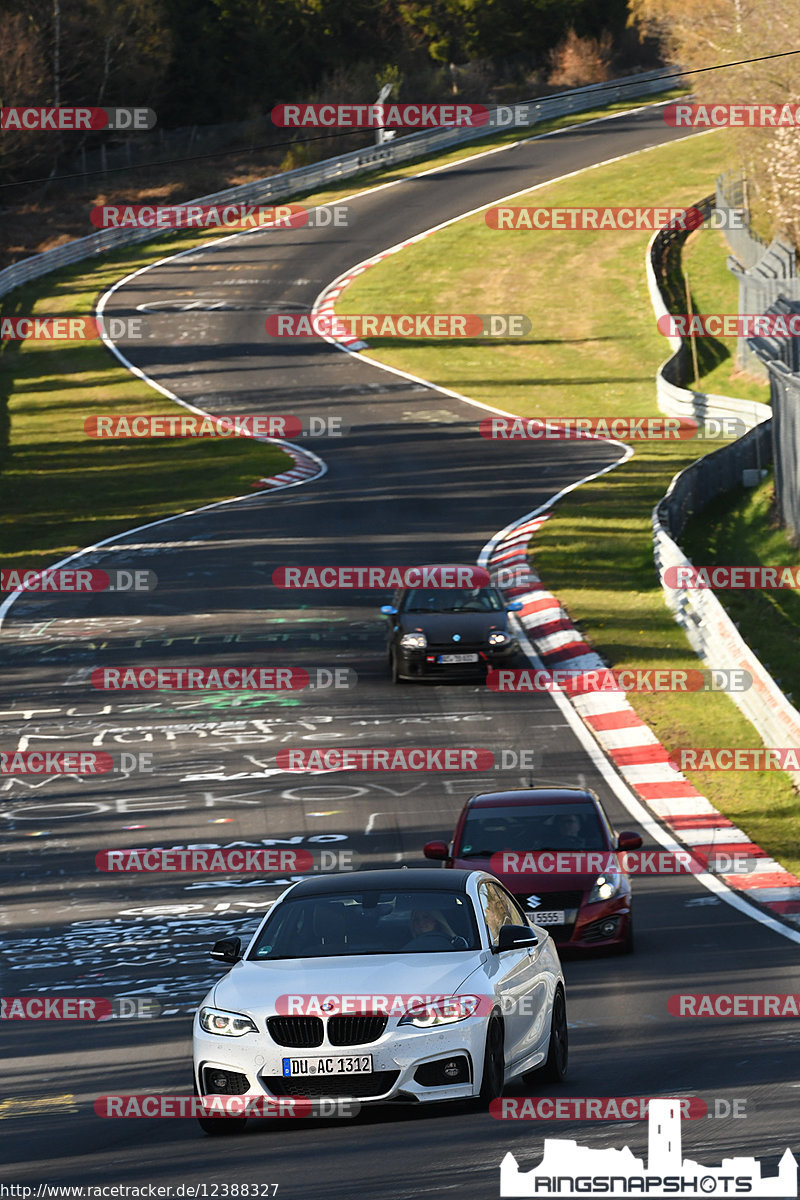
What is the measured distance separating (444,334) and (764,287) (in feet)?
43.5

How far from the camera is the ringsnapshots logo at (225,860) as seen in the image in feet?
55.6

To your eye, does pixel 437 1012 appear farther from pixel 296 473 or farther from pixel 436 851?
pixel 296 473

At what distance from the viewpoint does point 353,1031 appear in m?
8.70

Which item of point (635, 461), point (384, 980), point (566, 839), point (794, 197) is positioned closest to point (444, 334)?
point (794, 197)

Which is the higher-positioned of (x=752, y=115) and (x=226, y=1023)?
(x=752, y=115)

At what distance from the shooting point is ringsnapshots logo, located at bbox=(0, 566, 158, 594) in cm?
3128

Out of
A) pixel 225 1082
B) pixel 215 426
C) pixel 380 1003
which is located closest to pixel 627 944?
pixel 380 1003

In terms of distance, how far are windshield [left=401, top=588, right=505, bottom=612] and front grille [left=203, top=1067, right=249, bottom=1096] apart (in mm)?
16950

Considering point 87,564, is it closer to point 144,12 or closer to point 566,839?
point 566,839

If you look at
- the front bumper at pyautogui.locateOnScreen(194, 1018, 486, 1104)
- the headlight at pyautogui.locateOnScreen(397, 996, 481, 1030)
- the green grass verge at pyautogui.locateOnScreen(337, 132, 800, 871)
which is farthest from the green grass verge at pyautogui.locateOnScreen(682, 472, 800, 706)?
the front bumper at pyautogui.locateOnScreen(194, 1018, 486, 1104)

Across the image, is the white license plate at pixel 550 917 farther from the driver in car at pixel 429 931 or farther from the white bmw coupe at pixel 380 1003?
the driver in car at pixel 429 931

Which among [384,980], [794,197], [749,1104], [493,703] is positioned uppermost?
[794,197]

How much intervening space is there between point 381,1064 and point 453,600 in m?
17.5

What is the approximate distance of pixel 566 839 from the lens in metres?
14.8
